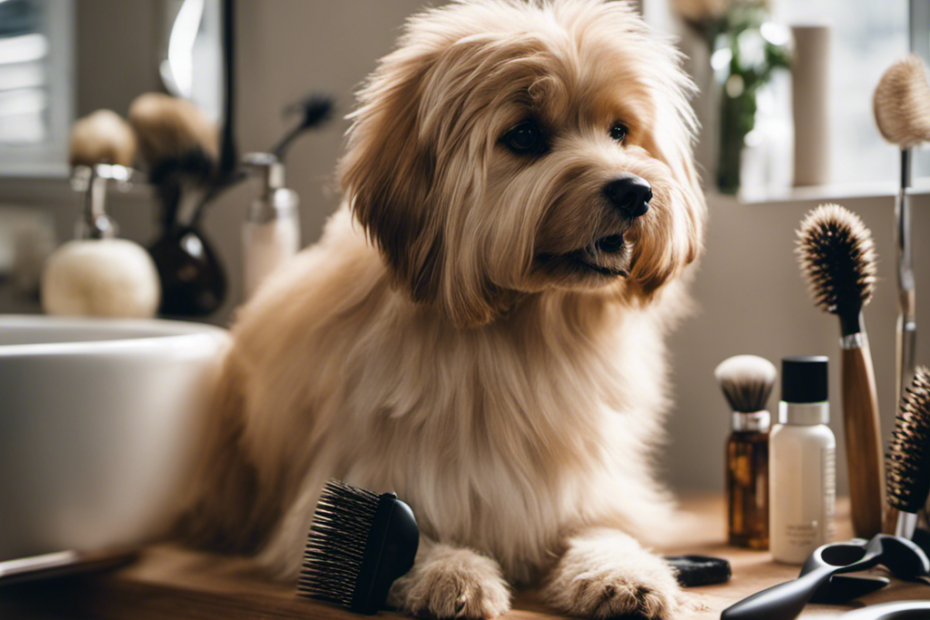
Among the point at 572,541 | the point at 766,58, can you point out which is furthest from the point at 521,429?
the point at 766,58

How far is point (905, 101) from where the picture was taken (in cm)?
102

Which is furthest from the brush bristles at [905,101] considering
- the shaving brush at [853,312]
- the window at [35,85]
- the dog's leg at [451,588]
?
the window at [35,85]

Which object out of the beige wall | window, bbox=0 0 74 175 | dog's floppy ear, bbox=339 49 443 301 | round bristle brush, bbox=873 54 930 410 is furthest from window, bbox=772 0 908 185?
window, bbox=0 0 74 175

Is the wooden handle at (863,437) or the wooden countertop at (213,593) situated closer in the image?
the wooden countertop at (213,593)

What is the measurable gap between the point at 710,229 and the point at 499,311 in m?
0.67

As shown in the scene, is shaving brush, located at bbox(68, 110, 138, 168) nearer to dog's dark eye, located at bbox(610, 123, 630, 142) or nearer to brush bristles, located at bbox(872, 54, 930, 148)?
dog's dark eye, located at bbox(610, 123, 630, 142)

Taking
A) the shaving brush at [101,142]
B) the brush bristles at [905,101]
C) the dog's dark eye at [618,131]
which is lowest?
the dog's dark eye at [618,131]

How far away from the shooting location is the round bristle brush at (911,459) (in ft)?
3.09

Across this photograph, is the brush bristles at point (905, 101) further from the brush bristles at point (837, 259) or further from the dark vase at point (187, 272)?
the dark vase at point (187, 272)

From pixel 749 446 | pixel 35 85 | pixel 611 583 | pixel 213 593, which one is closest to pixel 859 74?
pixel 749 446

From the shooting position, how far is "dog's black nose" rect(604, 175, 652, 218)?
85 centimetres

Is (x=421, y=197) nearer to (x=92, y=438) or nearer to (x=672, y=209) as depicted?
(x=672, y=209)

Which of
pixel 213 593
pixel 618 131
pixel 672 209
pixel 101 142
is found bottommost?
pixel 213 593

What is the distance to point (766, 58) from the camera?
4.95 ft
